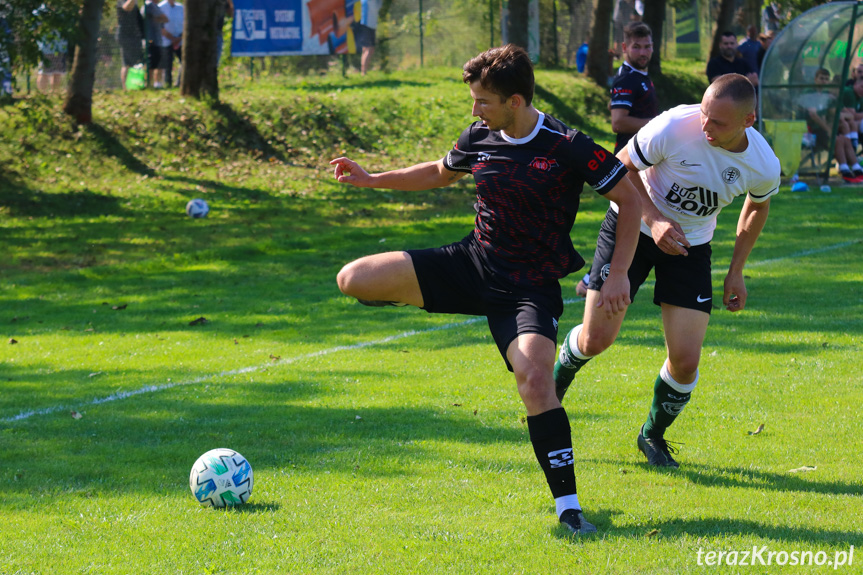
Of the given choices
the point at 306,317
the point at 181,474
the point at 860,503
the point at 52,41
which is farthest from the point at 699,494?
the point at 52,41

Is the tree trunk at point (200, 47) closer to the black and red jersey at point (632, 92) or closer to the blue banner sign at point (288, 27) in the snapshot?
the blue banner sign at point (288, 27)

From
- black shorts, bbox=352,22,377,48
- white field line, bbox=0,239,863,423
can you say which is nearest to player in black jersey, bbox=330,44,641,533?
white field line, bbox=0,239,863,423

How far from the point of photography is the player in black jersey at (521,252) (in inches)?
180

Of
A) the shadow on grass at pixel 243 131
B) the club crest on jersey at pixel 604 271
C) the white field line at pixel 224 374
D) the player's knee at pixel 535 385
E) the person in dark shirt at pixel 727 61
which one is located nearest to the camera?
the player's knee at pixel 535 385

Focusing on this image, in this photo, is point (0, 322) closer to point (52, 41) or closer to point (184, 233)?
point (184, 233)

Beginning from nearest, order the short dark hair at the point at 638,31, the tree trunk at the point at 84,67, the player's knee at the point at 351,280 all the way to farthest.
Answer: the player's knee at the point at 351,280
the short dark hair at the point at 638,31
the tree trunk at the point at 84,67

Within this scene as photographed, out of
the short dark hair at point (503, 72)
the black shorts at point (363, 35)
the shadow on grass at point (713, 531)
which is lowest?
the shadow on grass at point (713, 531)

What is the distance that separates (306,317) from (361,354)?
190 centimetres

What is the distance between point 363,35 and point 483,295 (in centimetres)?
2282

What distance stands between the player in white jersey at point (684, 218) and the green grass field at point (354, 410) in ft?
2.00

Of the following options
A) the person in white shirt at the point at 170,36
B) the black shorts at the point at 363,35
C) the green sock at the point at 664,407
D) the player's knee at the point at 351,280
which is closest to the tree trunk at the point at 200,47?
the person in white shirt at the point at 170,36

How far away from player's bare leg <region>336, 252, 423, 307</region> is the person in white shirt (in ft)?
61.5

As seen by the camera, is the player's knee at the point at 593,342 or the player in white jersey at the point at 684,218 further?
the player's knee at the point at 593,342

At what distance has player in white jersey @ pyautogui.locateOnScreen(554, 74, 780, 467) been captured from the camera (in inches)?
208
